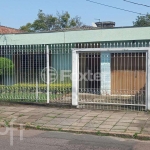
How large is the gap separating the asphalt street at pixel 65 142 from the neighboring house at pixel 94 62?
9.80ft

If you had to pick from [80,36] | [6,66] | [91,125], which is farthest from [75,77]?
[80,36]

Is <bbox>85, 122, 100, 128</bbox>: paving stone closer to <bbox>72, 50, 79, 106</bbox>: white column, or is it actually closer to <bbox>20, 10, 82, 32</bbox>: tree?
<bbox>72, 50, 79, 106</bbox>: white column

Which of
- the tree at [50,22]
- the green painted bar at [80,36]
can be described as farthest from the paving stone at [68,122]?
the tree at [50,22]

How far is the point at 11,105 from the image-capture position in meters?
10.7

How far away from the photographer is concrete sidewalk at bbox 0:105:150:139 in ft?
23.3

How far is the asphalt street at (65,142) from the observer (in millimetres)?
5801

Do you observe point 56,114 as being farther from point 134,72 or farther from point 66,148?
point 134,72

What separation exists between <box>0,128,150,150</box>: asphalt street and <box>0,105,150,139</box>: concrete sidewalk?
34 centimetres

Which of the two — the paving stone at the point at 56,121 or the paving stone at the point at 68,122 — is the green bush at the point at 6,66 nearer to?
the paving stone at the point at 56,121

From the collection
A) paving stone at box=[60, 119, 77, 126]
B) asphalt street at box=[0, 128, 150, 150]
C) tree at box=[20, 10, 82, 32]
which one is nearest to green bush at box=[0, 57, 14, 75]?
paving stone at box=[60, 119, 77, 126]

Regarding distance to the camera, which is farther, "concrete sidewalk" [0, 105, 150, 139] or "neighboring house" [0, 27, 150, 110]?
"neighboring house" [0, 27, 150, 110]

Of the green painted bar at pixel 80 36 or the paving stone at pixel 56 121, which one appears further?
the green painted bar at pixel 80 36

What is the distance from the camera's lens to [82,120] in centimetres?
817

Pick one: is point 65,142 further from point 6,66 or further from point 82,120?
point 6,66
